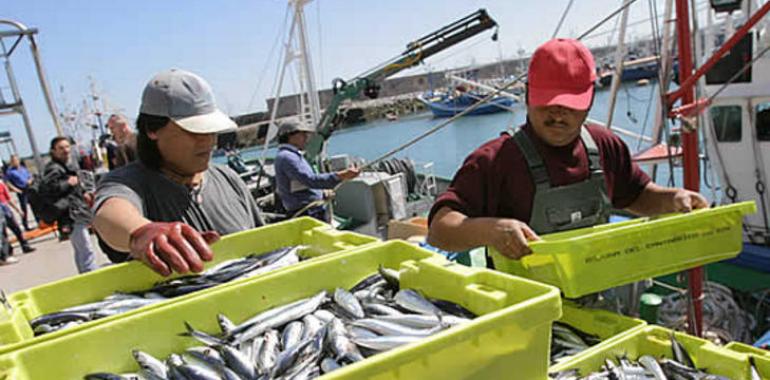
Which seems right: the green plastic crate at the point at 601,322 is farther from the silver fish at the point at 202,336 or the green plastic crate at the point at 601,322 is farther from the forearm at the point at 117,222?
the forearm at the point at 117,222

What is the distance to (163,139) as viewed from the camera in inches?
90.3

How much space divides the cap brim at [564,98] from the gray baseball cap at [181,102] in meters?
1.40

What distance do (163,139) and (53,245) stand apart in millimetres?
9940

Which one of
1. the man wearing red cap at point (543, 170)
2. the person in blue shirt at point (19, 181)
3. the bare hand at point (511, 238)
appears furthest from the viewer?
the person in blue shirt at point (19, 181)

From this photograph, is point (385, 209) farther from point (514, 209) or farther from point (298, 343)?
point (298, 343)

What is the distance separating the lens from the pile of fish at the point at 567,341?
2.04 m

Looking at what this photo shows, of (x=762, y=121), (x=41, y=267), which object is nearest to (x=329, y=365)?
(x=762, y=121)

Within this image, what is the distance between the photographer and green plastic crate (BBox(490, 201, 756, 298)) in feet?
6.03

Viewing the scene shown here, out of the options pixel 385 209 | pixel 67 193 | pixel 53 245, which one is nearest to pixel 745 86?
pixel 385 209

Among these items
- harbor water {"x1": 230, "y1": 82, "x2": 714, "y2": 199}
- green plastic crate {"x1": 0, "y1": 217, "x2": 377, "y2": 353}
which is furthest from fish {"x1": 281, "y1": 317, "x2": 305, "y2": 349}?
harbor water {"x1": 230, "y1": 82, "x2": 714, "y2": 199}

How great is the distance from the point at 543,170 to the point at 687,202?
79 centimetres

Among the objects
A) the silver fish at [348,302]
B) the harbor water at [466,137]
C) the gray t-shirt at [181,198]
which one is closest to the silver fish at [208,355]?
the silver fish at [348,302]

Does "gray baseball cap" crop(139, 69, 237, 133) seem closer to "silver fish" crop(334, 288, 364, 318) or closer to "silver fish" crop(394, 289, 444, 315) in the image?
"silver fish" crop(334, 288, 364, 318)

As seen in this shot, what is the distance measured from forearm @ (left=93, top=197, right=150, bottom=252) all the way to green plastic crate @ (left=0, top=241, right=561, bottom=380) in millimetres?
526
